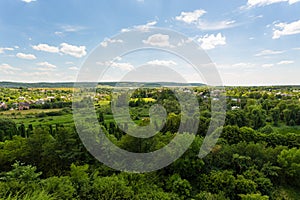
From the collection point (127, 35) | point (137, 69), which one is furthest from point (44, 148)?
point (127, 35)

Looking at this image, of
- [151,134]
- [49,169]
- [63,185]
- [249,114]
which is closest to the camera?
[63,185]

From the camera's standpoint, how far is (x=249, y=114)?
3853cm

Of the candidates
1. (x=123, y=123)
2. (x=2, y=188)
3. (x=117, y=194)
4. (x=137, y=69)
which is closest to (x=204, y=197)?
(x=117, y=194)

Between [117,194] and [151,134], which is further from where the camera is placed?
[151,134]

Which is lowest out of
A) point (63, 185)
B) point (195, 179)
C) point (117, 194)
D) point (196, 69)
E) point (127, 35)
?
point (195, 179)

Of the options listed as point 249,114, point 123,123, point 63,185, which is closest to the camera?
point 63,185

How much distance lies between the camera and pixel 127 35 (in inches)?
443

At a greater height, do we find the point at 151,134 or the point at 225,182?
the point at 151,134

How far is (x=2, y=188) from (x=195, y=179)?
1232 centimetres

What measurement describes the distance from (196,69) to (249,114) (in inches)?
1261

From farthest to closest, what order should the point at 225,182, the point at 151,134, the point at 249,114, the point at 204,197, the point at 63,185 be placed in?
the point at 249,114
the point at 151,134
the point at 225,182
the point at 204,197
the point at 63,185

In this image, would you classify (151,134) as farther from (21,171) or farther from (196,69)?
(21,171)

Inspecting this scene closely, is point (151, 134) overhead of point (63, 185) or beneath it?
overhead

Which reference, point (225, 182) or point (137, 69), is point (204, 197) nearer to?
point (225, 182)
